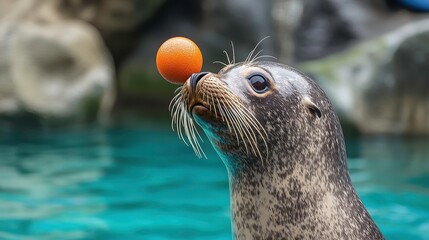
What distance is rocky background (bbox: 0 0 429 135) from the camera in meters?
8.53

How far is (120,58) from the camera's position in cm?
1136

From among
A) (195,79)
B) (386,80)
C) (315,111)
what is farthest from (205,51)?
(195,79)

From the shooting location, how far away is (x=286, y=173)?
2.90 meters

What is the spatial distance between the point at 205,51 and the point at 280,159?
24.1ft

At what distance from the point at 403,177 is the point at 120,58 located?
226 inches

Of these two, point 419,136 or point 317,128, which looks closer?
point 317,128

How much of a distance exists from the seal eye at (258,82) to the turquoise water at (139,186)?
2.14 m

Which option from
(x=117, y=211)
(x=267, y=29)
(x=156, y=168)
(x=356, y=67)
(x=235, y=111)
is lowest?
(x=235, y=111)

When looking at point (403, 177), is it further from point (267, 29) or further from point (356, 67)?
point (267, 29)

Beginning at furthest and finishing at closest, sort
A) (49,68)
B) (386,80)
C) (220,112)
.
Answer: (49,68)
(386,80)
(220,112)

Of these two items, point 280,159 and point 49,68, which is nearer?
point 280,159

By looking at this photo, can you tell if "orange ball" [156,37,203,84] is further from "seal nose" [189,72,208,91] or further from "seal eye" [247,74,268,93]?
"seal eye" [247,74,268,93]

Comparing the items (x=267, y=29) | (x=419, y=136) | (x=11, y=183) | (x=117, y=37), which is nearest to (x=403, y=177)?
(x=419, y=136)

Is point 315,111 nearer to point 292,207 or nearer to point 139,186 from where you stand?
point 292,207
